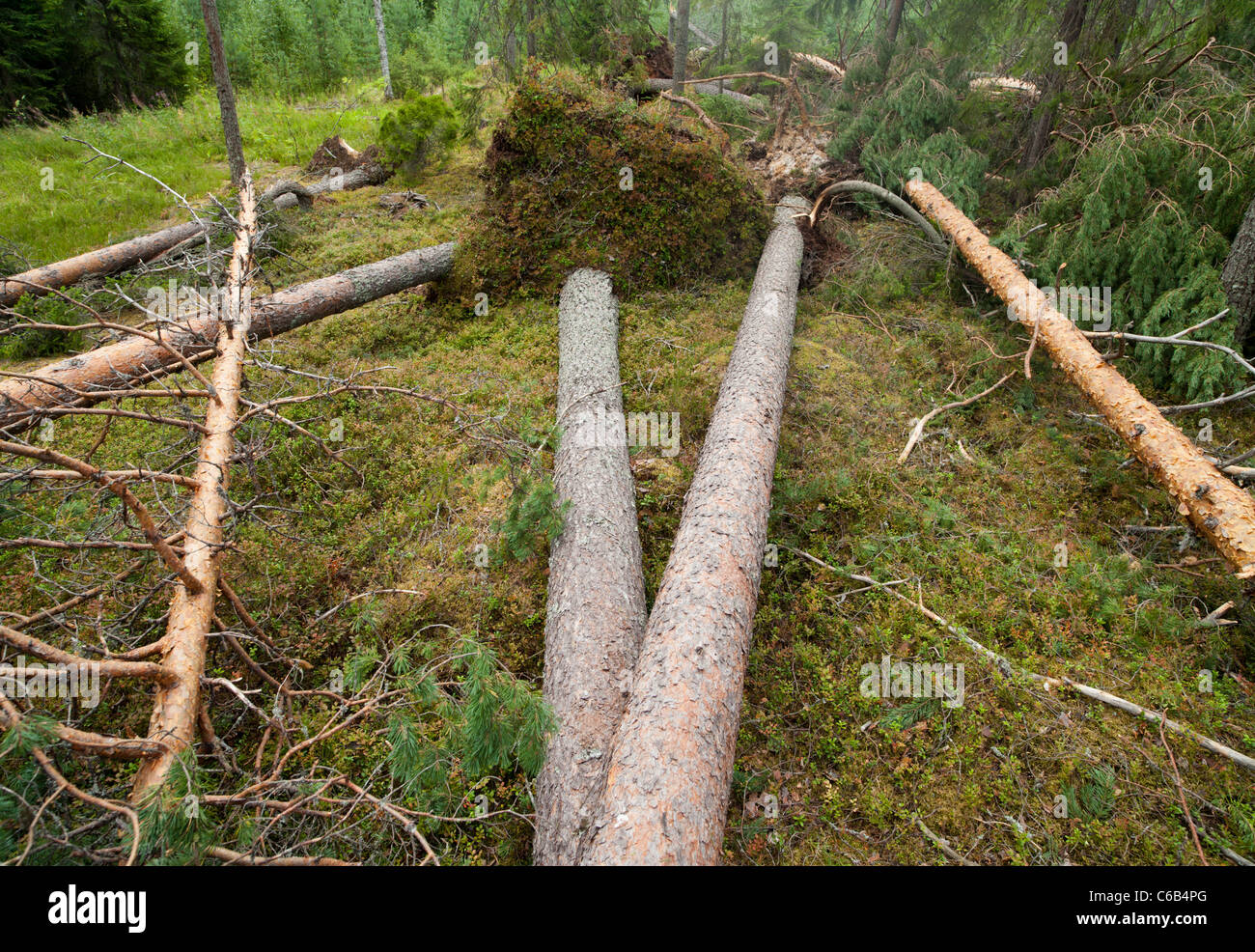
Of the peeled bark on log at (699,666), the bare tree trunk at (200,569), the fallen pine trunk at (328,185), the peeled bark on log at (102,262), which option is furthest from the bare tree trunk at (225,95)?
the peeled bark on log at (699,666)

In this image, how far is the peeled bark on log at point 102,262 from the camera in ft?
21.4

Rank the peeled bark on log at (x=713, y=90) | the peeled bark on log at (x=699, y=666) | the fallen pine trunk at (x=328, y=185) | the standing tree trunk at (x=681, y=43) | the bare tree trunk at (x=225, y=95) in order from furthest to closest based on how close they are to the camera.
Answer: the peeled bark on log at (x=713, y=90) → the standing tree trunk at (x=681, y=43) → the fallen pine trunk at (x=328, y=185) → the bare tree trunk at (x=225, y=95) → the peeled bark on log at (x=699, y=666)

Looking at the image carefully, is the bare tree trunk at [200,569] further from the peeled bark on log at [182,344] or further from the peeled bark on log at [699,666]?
the peeled bark on log at [699,666]

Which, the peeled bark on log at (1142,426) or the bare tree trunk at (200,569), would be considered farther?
the peeled bark on log at (1142,426)

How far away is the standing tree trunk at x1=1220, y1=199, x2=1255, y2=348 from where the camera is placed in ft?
16.8

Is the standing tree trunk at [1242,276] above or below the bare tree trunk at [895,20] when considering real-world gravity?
below

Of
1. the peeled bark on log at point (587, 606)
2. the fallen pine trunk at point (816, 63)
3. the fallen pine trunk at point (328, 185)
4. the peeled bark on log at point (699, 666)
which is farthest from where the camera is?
the fallen pine trunk at point (816, 63)

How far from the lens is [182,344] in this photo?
15.5ft

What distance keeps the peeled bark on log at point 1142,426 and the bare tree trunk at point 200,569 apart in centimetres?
548

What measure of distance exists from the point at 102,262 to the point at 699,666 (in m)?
9.36

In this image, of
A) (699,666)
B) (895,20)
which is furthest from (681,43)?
(699,666)

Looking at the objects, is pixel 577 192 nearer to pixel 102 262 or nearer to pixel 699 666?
pixel 102 262

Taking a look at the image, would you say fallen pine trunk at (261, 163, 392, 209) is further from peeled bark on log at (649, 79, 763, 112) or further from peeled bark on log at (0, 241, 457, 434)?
peeled bark on log at (649, 79, 763, 112)
